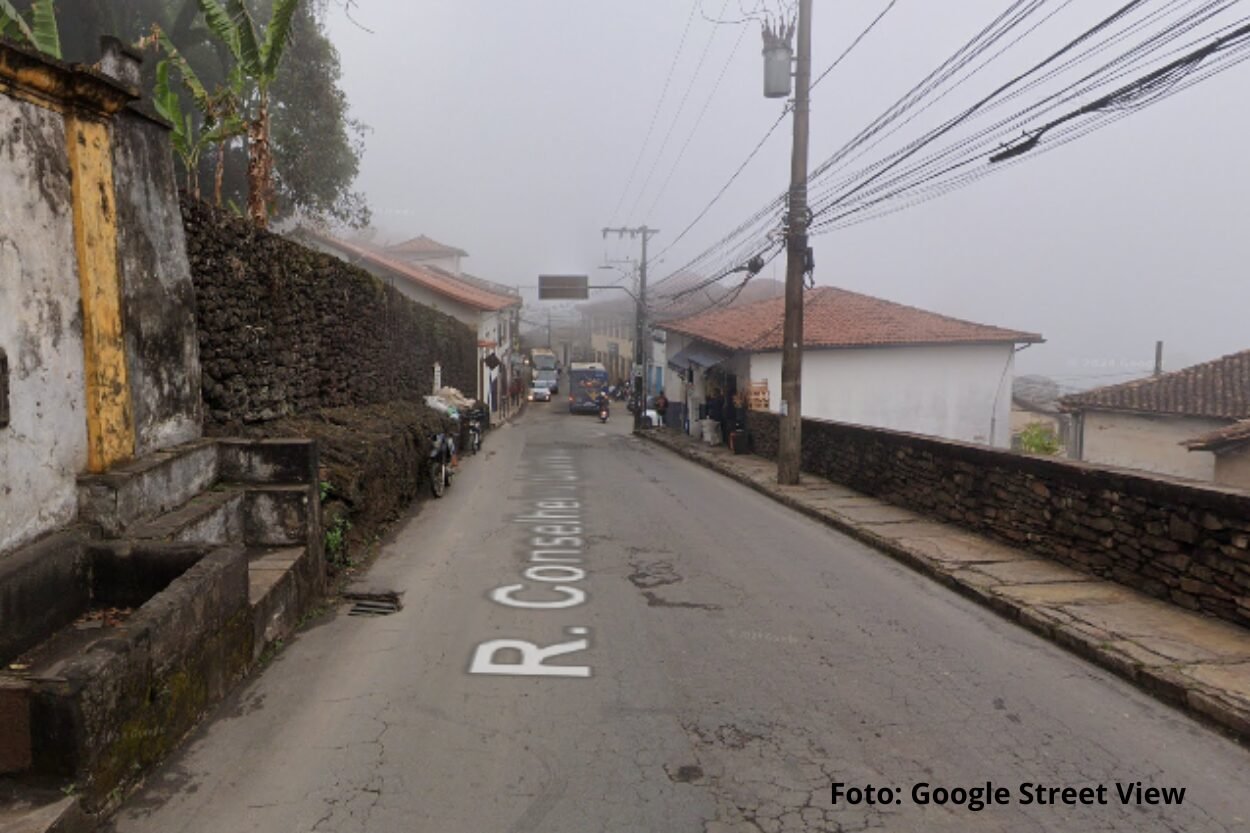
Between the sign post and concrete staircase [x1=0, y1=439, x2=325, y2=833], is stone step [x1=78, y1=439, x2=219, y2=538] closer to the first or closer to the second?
concrete staircase [x1=0, y1=439, x2=325, y2=833]

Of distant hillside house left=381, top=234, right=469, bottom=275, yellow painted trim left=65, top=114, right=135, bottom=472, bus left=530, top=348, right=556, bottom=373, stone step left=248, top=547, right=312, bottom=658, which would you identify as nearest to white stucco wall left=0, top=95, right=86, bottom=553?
yellow painted trim left=65, top=114, right=135, bottom=472

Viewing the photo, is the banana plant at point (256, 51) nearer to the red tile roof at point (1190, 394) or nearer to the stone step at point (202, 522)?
the stone step at point (202, 522)

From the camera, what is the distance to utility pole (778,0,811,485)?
593 inches

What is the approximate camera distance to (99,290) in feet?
16.7

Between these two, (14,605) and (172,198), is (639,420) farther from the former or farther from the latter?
(14,605)

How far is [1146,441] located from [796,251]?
42.7 ft

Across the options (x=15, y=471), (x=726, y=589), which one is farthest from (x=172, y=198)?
(x=726, y=589)

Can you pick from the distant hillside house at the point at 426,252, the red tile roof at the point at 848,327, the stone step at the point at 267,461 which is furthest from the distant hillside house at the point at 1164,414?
the distant hillside house at the point at 426,252

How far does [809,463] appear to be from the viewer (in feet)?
55.6

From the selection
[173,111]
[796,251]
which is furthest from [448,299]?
[173,111]

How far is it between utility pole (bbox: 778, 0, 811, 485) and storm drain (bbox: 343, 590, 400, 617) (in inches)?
379

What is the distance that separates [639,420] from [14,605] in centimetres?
3148

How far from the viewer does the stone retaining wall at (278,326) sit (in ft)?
25.2

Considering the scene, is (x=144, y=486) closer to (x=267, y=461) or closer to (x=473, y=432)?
(x=267, y=461)
